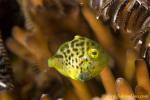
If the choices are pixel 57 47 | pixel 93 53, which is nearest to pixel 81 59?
pixel 93 53

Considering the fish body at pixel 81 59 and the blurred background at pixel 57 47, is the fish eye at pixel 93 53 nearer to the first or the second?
the fish body at pixel 81 59

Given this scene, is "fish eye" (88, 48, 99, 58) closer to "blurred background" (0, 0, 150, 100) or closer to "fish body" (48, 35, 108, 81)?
"fish body" (48, 35, 108, 81)

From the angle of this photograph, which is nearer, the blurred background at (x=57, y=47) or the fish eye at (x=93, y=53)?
the fish eye at (x=93, y=53)

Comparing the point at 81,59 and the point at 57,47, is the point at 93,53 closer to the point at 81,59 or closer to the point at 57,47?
the point at 81,59

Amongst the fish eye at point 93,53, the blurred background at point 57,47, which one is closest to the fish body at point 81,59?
the fish eye at point 93,53

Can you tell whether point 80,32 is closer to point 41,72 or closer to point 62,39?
point 62,39
